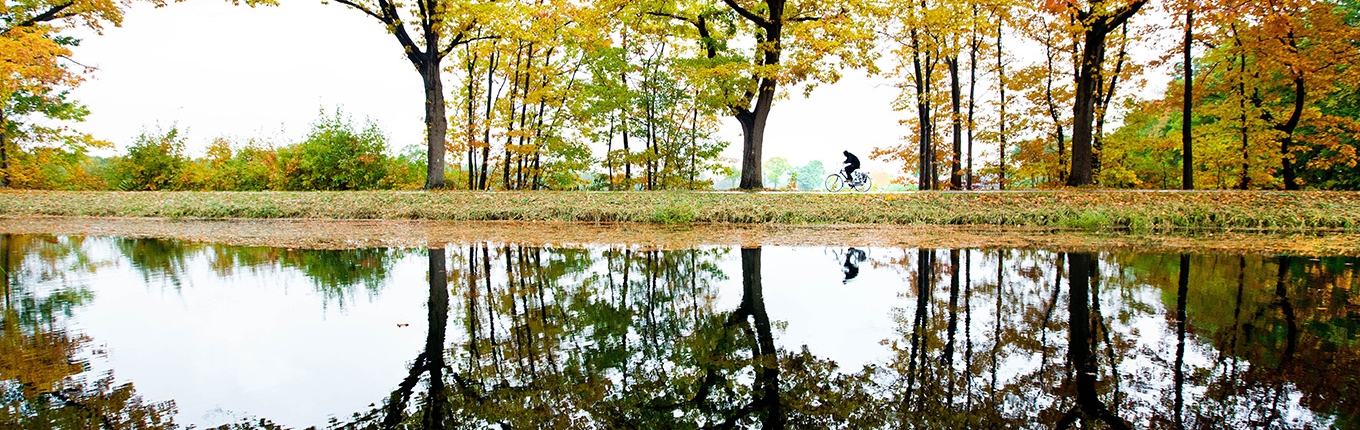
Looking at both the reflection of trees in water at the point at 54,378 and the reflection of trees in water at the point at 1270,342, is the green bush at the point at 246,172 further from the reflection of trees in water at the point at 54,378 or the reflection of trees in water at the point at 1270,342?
the reflection of trees in water at the point at 1270,342

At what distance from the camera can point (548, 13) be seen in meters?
16.4

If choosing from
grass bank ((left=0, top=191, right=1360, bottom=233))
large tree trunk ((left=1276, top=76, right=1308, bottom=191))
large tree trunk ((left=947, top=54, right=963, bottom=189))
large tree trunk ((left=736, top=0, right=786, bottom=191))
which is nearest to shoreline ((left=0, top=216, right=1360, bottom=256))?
grass bank ((left=0, top=191, right=1360, bottom=233))

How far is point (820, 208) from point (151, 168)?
21.1 metres

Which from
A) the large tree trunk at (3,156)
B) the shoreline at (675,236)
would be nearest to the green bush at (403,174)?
the shoreline at (675,236)

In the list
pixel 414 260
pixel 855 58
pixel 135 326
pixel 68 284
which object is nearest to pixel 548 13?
pixel 855 58

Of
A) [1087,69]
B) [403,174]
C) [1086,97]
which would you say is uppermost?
[1087,69]

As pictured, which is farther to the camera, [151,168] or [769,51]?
[151,168]

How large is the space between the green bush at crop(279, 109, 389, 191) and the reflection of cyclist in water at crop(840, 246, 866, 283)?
1576 centimetres

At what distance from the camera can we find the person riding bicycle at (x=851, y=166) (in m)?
15.4

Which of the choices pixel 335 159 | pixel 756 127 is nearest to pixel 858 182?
pixel 756 127

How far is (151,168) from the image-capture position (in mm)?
19703

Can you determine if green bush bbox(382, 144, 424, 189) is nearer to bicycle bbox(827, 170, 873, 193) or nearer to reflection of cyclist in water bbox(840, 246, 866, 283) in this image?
bicycle bbox(827, 170, 873, 193)

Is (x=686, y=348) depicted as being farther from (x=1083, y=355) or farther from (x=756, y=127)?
(x=756, y=127)

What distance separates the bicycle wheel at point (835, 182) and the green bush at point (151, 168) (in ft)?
63.6
